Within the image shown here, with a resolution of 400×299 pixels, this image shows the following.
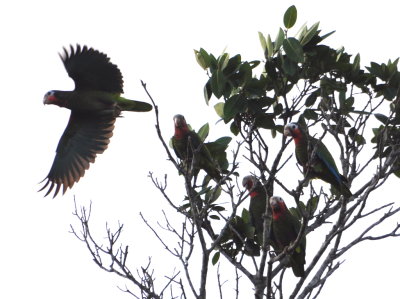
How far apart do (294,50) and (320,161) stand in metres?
1.12

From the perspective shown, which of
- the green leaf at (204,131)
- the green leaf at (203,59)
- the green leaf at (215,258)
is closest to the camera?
the green leaf at (203,59)

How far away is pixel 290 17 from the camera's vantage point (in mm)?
4824

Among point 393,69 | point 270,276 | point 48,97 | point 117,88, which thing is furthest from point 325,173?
point 48,97

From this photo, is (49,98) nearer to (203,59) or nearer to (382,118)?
(203,59)

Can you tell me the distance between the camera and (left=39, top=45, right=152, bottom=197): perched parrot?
20.7 ft

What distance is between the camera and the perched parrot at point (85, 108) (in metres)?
6.30

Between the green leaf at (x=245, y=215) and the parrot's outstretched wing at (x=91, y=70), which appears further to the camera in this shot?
the parrot's outstretched wing at (x=91, y=70)

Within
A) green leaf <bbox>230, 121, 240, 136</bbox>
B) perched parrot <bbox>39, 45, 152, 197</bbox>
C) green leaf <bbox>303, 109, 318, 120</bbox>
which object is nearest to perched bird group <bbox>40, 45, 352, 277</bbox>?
perched parrot <bbox>39, 45, 152, 197</bbox>

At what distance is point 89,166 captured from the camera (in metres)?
6.79

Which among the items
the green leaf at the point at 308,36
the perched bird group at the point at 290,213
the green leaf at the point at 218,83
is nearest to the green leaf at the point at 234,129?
the perched bird group at the point at 290,213

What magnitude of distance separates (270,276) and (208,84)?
1.41 m

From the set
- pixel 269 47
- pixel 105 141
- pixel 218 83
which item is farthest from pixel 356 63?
pixel 105 141

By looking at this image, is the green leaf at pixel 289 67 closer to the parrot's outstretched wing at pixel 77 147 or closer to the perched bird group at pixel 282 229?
the perched bird group at pixel 282 229

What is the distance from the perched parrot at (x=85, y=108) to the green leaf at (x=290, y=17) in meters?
1.84
